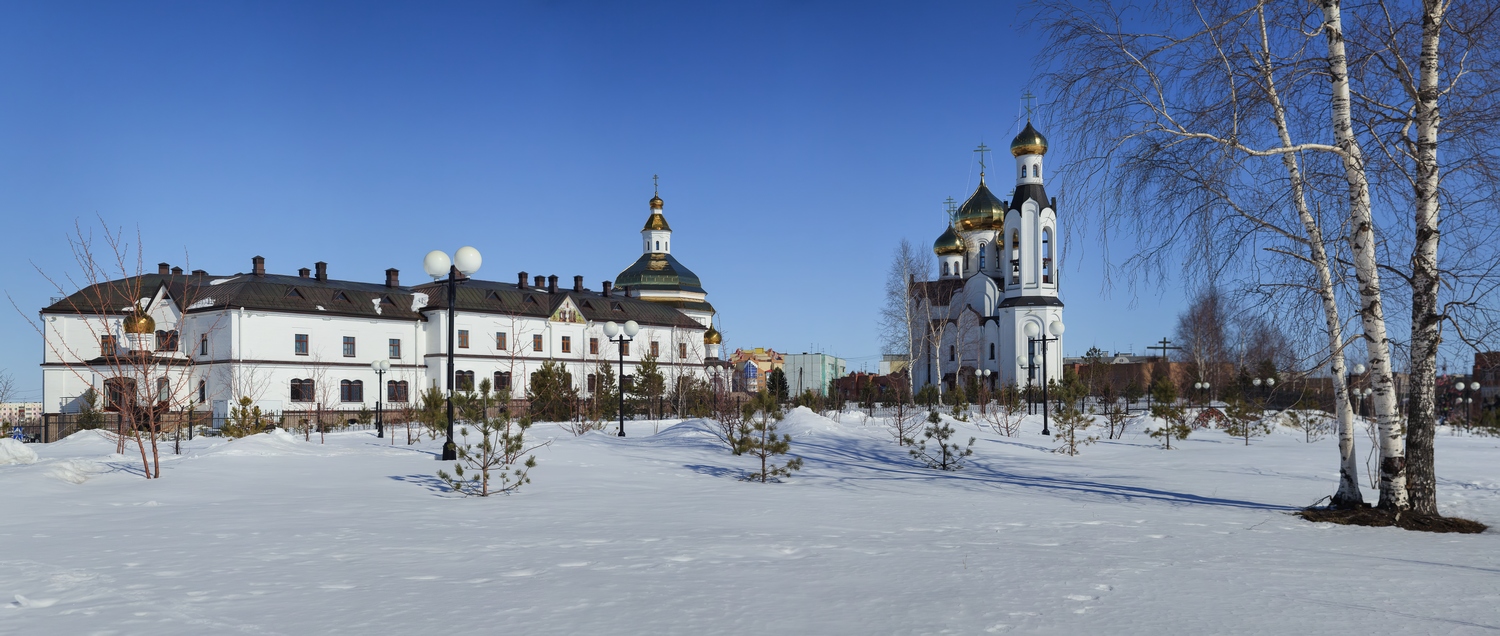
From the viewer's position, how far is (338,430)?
31.1 meters

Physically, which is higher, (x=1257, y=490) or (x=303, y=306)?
(x=303, y=306)

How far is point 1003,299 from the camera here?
6038 cm

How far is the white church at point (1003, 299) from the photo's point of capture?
59.0m

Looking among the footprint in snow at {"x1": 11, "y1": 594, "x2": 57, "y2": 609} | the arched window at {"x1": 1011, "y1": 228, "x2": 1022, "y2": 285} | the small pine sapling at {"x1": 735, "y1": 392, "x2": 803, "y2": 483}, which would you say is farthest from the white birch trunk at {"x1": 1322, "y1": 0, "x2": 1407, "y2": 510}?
the arched window at {"x1": 1011, "y1": 228, "x2": 1022, "y2": 285}

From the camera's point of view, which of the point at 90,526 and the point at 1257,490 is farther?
the point at 1257,490

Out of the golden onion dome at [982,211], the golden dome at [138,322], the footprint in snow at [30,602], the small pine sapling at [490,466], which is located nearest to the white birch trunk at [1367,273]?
the small pine sapling at [490,466]

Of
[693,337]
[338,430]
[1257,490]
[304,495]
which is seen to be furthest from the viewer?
[693,337]

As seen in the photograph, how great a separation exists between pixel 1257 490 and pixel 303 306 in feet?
148

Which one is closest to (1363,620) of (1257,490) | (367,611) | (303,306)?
(367,611)

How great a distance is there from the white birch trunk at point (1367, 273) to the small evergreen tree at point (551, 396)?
26.1 metres

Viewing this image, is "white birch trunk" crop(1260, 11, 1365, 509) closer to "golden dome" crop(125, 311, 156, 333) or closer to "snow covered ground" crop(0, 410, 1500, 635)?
"snow covered ground" crop(0, 410, 1500, 635)

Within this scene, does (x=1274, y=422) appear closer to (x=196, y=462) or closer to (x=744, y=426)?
(x=744, y=426)

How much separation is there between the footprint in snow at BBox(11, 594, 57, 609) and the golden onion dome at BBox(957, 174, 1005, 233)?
67090 mm

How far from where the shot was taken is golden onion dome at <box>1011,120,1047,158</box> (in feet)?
194
